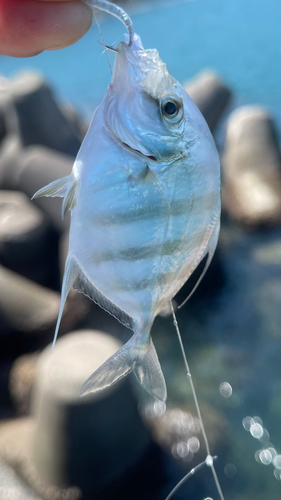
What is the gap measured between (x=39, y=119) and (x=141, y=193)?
Result: 136 inches

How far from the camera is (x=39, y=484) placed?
2008mm

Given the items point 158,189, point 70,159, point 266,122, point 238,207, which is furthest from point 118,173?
point 266,122

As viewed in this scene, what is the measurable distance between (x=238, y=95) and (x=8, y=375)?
22.1ft

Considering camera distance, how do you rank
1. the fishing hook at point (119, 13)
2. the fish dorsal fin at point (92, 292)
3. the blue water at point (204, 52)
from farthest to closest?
the blue water at point (204, 52)
the fish dorsal fin at point (92, 292)
the fishing hook at point (119, 13)

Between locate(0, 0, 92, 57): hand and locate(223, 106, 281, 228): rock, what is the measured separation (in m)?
3.09

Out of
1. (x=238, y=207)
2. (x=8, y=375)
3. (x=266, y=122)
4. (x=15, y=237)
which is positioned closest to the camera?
(x=8, y=375)

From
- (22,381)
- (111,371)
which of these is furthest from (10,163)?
(111,371)

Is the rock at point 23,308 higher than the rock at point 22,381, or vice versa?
the rock at point 23,308

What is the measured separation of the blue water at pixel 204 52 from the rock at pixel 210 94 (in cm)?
175

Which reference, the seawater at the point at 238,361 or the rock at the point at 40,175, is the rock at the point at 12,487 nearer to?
the seawater at the point at 238,361

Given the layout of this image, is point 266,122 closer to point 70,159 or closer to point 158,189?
point 70,159

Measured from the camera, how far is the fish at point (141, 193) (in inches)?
27.7

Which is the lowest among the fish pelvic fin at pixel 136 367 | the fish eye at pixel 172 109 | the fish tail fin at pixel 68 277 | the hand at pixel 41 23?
the fish pelvic fin at pixel 136 367

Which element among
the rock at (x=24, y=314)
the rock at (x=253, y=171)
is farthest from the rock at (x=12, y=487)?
the rock at (x=253, y=171)
